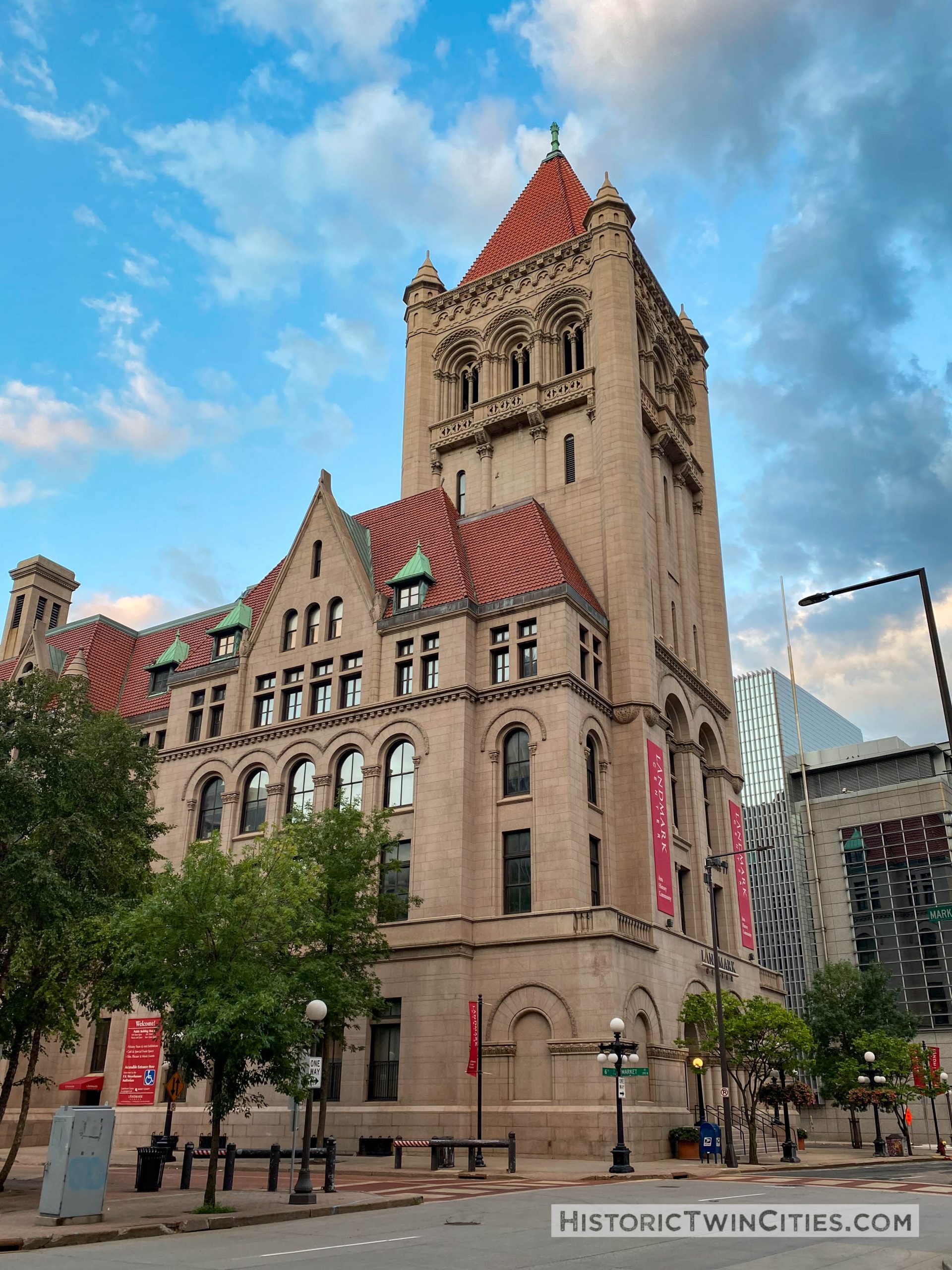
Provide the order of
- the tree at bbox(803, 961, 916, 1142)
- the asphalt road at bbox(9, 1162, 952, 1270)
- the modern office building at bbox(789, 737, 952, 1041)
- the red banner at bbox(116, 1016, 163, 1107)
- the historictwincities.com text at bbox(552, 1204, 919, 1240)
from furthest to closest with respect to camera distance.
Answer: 1. the modern office building at bbox(789, 737, 952, 1041)
2. the tree at bbox(803, 961, 916, 1142)
3. the red banner at bbox(116, 1016, 163, 1107)
4. the historictwincities.com text at bbox(552, 1204, 919, 1240)
5. the asphalt road at bbox(9, 1162, 952, 1270)

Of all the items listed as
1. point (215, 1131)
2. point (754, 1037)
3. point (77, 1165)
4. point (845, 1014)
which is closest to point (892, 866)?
point (845, 1014)

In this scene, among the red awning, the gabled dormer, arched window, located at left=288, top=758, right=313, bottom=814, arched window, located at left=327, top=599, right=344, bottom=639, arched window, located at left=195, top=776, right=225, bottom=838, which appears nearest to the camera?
the red awning

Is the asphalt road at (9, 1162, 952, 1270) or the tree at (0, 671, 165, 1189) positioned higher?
the tree at (0, 671, 165, 1189)

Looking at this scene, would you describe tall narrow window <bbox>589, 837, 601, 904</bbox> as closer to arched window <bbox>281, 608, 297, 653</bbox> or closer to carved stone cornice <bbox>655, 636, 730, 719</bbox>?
carved stone cornice <bbox>655, 636, 730, 719</bbox>

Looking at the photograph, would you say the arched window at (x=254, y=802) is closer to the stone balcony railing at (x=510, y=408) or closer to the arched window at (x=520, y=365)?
the stone balcony railing at (x=510, y=408)

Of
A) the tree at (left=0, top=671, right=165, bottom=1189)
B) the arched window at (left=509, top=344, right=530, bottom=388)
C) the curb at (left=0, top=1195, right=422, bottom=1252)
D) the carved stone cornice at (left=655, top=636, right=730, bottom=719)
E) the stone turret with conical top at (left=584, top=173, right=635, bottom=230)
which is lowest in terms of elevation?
the curb at (left=0, top=1195, right=422, bottom=1252)

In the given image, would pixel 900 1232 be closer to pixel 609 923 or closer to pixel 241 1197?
pixel 241 1197

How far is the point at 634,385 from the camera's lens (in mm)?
57281

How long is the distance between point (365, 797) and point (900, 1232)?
3312 centimetres

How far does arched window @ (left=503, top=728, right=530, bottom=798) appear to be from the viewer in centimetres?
4538

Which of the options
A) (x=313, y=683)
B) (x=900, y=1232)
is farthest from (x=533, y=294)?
(x=900, y=1232)

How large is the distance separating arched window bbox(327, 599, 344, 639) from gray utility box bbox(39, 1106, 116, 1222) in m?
33.0

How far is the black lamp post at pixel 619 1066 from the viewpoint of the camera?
105ft

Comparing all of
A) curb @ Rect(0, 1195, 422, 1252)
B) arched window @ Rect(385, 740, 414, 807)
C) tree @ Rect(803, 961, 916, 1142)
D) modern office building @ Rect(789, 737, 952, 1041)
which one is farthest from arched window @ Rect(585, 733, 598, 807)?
modern office building @ Rect(789, 737, 952, 1041)
